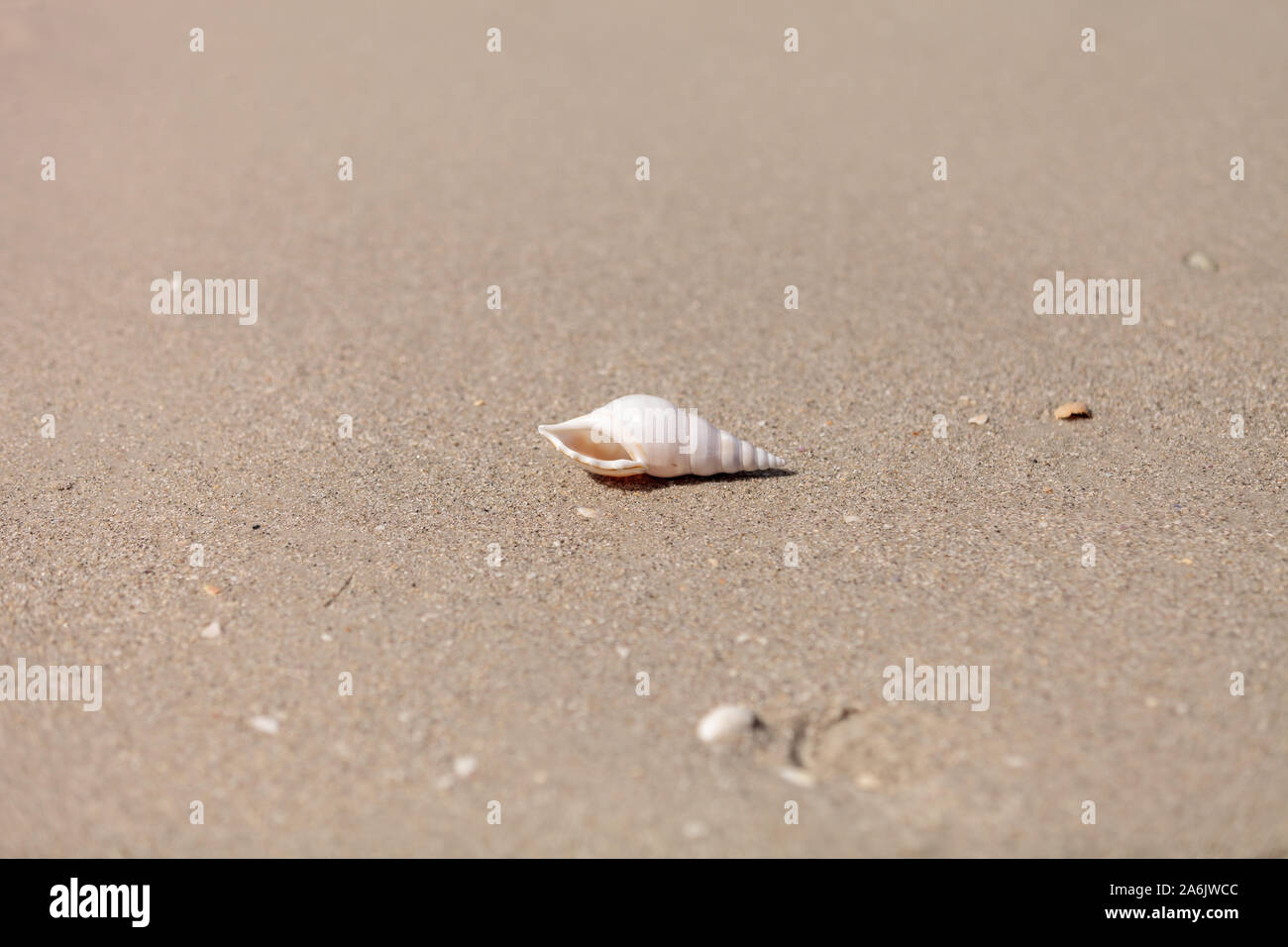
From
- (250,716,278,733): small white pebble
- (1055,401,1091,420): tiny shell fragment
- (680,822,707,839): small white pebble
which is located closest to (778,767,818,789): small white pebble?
(680,822,707,839): small white pebble

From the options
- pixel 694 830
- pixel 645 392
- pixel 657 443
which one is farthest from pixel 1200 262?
pixel 694 830

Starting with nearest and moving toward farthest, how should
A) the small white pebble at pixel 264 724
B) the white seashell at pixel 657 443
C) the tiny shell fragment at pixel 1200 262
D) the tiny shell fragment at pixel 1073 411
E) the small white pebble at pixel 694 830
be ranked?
the small white pebble at pixel 694 830, the small white pebble at pixel 264 724, the white seashell at pixel 657 443, the tiny shell fragment at pixel 1073 411, the tiny shell fragment at pixel 1200 262

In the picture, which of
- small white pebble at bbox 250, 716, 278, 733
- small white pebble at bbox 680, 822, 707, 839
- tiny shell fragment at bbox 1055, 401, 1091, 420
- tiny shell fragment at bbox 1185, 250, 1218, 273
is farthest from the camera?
tiny shell fragment at bbox 1185, 250, 1218, 273

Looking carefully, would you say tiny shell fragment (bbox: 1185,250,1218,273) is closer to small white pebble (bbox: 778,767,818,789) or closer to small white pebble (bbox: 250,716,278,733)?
small white pebble (bbox: 778,767,818,789)

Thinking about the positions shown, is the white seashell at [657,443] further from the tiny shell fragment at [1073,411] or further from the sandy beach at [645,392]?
the tiny shell fragment at [1073,411]

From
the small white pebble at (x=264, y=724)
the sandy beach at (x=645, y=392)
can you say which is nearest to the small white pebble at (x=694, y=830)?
the sandy beach at (x=645, y=392)

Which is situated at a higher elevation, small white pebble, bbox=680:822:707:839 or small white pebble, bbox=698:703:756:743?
small white pebble, bbox=698:703:756:743
